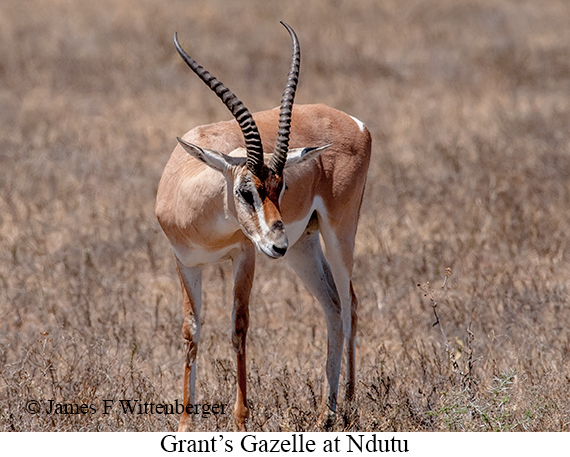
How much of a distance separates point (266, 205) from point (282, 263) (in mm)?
3757

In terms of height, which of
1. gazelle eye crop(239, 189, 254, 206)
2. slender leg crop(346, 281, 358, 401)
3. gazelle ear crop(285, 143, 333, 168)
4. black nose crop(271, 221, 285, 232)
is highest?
gazelle ear crop(285, 143, 333, 168)

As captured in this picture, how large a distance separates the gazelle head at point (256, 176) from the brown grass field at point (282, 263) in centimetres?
124

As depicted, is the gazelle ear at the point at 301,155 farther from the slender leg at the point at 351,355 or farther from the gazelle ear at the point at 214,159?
the slender leg at the point at 351,355

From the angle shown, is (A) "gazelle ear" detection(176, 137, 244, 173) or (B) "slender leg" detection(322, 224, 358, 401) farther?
(B) "slender leg" detection(322, 224, 358, 401)

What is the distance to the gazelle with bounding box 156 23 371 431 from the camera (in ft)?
15.6

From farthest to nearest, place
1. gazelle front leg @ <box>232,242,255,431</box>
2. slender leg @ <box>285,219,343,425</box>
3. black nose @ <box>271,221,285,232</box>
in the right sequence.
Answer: slender leg @ <box>285,219,343,425</box> → gazelle front leg @ <box>232,242,255,431</box> → black nose @ <box>271,221,285,232</box>

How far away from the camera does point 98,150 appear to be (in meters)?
11.8

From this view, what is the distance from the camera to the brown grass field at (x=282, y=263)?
560 centimetres

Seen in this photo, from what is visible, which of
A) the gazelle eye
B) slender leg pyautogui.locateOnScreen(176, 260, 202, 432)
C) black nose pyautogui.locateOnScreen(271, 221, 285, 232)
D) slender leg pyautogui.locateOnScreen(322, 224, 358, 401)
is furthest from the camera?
slender leg pyautogui.locateOnScreen(322, 224, 358, 401)

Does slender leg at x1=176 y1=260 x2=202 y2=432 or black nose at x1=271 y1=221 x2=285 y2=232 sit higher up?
black nose at x1=271 y1=221 x2=285 y2=232

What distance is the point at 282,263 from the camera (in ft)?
27.5

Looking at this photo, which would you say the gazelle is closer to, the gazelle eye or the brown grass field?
the gazelle eye

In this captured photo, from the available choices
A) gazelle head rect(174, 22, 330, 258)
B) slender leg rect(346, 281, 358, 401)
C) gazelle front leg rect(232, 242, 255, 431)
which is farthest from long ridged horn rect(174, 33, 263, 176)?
slender leg rect(346, 281, 358, 401)

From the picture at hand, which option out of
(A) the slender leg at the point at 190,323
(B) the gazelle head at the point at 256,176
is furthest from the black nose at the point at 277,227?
(A) the slender leg at the point at 190,323
